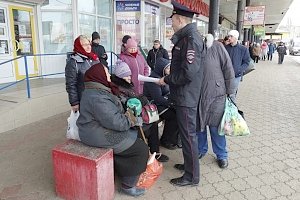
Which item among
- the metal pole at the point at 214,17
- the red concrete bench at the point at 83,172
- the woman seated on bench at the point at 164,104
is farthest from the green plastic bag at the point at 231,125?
the metal pole at the point at 214,17

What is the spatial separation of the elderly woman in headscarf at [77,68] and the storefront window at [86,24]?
5863mm

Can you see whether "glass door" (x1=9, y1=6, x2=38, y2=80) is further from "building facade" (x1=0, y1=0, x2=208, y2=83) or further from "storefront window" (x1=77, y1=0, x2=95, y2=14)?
"storefront window" (x1=77, y1=0, x2=95, y2=14)

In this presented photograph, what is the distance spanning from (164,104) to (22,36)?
5341 mm

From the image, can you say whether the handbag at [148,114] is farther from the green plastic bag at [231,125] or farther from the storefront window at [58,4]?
the storefront window at [58,4]

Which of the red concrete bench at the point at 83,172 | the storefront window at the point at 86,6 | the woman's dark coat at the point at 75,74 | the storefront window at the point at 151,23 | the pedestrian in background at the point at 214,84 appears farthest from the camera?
the storefront window at the point at 151,23

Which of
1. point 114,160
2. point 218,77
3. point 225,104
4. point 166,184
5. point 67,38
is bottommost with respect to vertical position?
point 166,184

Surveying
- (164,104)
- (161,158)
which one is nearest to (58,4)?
(164,104)

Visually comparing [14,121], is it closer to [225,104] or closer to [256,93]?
[225,104]

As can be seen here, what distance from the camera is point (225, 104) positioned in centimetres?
319

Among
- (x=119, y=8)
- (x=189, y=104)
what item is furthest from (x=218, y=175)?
(x=119, y=8)

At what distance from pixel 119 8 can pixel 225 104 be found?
836 cm

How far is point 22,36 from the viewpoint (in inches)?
290

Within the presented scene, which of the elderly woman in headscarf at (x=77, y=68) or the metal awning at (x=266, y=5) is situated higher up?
the metal awning at (x=266, y=5)

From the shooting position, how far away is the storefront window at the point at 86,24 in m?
9.06
